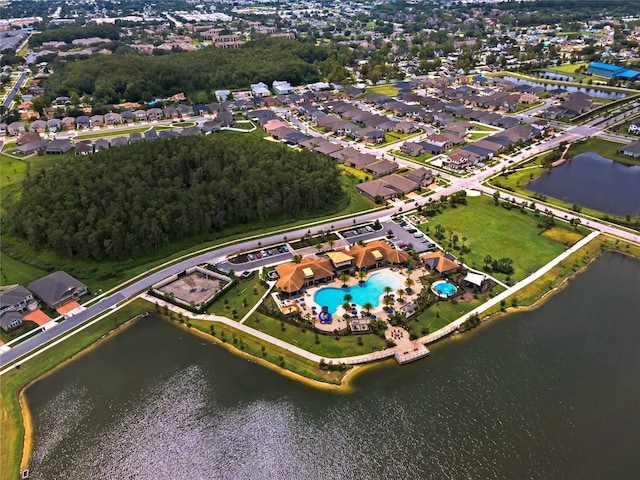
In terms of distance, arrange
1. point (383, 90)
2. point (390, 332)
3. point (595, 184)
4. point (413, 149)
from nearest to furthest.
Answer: point (390, 332) < point (595, 184) < point (413, 149) < point (383, 90)

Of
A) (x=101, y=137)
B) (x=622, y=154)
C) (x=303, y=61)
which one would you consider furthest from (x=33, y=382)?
(x=303, y=61)

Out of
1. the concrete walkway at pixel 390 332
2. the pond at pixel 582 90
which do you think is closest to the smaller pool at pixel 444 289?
the concrete walkway at pixel 390 332

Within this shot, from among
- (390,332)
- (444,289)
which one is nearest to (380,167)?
(444,289)

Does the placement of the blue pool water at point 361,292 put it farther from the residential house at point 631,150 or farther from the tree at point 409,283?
the residential house at point 631,150

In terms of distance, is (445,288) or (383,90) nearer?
(445,288)

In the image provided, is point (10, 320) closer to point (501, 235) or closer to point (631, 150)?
point (501, 235)

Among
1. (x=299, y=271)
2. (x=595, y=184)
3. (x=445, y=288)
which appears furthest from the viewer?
(x=595, y=184)

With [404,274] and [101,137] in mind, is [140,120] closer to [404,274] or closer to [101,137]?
[101,137]
